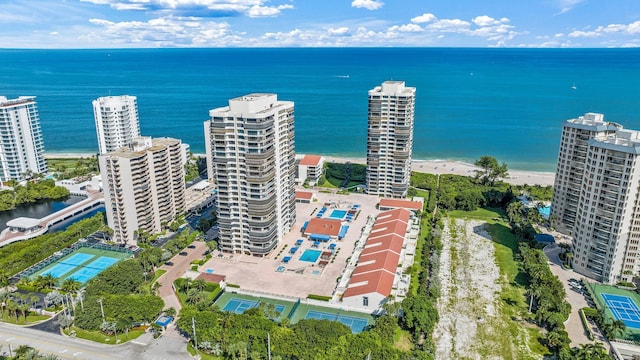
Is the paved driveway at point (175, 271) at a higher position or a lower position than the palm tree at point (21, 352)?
lower

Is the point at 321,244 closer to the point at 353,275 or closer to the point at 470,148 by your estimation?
the point at 353,275

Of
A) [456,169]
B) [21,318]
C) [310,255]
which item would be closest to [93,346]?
[21,318]

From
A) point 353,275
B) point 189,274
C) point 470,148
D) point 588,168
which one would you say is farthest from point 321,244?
point 470,148

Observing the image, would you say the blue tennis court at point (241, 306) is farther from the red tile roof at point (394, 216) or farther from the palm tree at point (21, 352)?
the red tile roof at point (394, 216)

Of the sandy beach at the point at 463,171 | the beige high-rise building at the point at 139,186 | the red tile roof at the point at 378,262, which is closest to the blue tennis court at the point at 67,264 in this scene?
the beige high-rise building at the point at 139,186

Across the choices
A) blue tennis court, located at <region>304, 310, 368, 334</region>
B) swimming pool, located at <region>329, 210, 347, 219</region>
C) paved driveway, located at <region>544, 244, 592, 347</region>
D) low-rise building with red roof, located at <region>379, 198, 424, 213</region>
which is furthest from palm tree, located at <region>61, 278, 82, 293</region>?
→ paved driveway, located at <region>544, 244, 592, 347</region>
